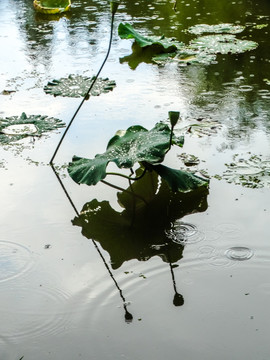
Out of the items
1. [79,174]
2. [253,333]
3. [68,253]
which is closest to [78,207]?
[79,174]

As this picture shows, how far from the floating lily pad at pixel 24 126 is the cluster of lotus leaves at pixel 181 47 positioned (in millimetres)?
988

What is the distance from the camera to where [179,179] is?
233 centimetres

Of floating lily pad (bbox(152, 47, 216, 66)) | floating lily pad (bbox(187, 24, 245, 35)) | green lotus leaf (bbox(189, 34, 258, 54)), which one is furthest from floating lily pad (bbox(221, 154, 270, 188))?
floating lily pad (bbox(187, 24, 245, 35))

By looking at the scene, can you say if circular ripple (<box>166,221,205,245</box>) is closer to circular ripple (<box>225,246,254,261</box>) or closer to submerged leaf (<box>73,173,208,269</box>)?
submerged leaf (<box>73,173,208,269</box>)

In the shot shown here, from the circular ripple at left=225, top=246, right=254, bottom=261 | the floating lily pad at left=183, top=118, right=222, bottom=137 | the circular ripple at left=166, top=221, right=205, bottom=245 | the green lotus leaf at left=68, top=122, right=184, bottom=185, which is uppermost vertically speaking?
the green lotus leaf at left=68, top=122, right=184, bottom=185

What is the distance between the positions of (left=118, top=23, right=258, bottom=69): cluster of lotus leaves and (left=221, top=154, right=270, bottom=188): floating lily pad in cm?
140

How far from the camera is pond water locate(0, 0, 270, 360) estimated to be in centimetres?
174

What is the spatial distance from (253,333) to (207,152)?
3.86 feet

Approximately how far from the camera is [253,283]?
6.32ft

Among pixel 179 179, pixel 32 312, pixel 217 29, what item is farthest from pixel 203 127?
pixel 217 29

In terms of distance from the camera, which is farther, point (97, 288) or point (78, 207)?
point (78, 207)

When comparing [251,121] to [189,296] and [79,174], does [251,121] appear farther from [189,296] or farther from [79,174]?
[189,296]

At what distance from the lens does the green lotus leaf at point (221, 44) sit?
13.3ft

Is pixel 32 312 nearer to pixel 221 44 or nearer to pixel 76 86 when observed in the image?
pixel 76 86
